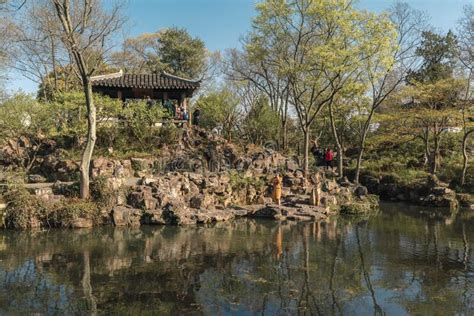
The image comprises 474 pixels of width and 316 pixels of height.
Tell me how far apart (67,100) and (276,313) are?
1762 centimetres

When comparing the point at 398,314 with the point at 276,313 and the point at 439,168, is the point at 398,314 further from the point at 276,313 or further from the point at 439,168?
the point at 439,168

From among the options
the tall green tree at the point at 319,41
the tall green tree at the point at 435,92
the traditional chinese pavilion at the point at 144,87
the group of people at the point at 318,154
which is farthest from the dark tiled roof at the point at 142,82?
the tall green tree at the point at 435,92

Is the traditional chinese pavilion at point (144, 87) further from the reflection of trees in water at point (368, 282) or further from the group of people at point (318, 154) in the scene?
the reflection of trees in water at point (368, 282)

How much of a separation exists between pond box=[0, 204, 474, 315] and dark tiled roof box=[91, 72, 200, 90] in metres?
11.5

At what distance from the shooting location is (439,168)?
1152 inches

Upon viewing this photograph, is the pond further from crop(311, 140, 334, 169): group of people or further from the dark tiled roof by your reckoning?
crop(311, 140, 334, 169): group of people

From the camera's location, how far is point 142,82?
24625 mm

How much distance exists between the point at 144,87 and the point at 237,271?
55.2 ft

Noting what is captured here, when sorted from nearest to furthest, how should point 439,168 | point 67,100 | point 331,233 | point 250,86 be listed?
point 331,233
point 67,100
point 439,168
point 250,86

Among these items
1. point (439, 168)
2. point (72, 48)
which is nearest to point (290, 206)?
point (72, 48)

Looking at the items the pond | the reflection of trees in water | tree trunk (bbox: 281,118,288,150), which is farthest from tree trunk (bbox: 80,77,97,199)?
tree trunk (bbox: 281,118,288,150)

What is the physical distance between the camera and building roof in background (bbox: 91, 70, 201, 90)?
24031 millimetres

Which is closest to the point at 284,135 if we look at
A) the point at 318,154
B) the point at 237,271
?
the point at 318,154

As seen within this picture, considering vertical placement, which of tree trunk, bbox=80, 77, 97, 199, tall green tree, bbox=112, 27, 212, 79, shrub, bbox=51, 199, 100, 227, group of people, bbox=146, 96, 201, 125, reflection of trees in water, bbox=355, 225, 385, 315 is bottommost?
reflection of trees in water, bbox=355, 225, 385, 315
